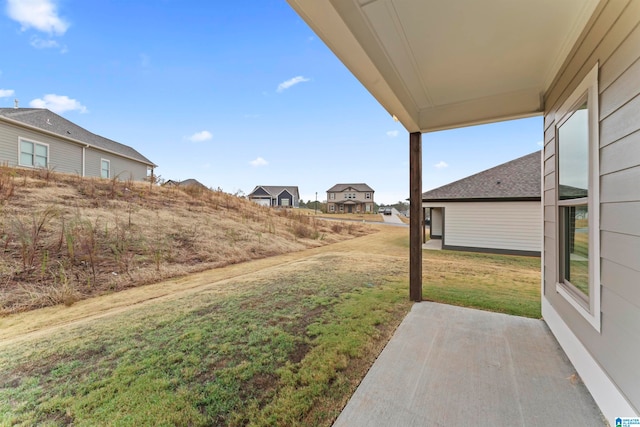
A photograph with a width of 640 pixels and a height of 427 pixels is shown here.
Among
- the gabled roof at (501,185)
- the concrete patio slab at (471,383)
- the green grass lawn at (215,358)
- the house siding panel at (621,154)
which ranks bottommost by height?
the concrete patio slab at (471,383)

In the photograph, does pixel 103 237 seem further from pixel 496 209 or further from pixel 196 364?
pixel 496 209

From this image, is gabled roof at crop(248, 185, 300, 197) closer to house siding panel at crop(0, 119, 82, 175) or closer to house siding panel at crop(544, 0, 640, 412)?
house siding panel at crop(0, 119, 82, 175)

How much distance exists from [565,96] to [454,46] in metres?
Answer: 1.13

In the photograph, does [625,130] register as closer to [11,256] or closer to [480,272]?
[480,272]

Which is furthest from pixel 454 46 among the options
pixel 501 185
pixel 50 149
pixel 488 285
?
pixel 50 149

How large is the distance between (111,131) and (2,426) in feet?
49.2

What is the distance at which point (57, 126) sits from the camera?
10625mm

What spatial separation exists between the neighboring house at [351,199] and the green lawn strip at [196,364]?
34074 millimetres

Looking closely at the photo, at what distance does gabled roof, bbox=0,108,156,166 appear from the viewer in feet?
30.3

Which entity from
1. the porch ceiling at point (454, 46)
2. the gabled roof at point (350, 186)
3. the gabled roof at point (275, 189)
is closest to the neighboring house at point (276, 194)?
the gabled roof at point (275, 189)

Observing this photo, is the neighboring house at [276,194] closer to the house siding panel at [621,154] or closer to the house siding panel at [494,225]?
the house siding panel at [494,225]

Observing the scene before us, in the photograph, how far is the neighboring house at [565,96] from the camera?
1344mm

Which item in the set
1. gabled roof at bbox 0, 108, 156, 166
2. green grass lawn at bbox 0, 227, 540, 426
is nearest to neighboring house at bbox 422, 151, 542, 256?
green grass lawn at bbox 0, 227, 540, 426

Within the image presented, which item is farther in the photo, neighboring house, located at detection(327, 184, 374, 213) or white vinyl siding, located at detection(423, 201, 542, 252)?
neighboring house, located at detection(327, 184, 374, 213)
